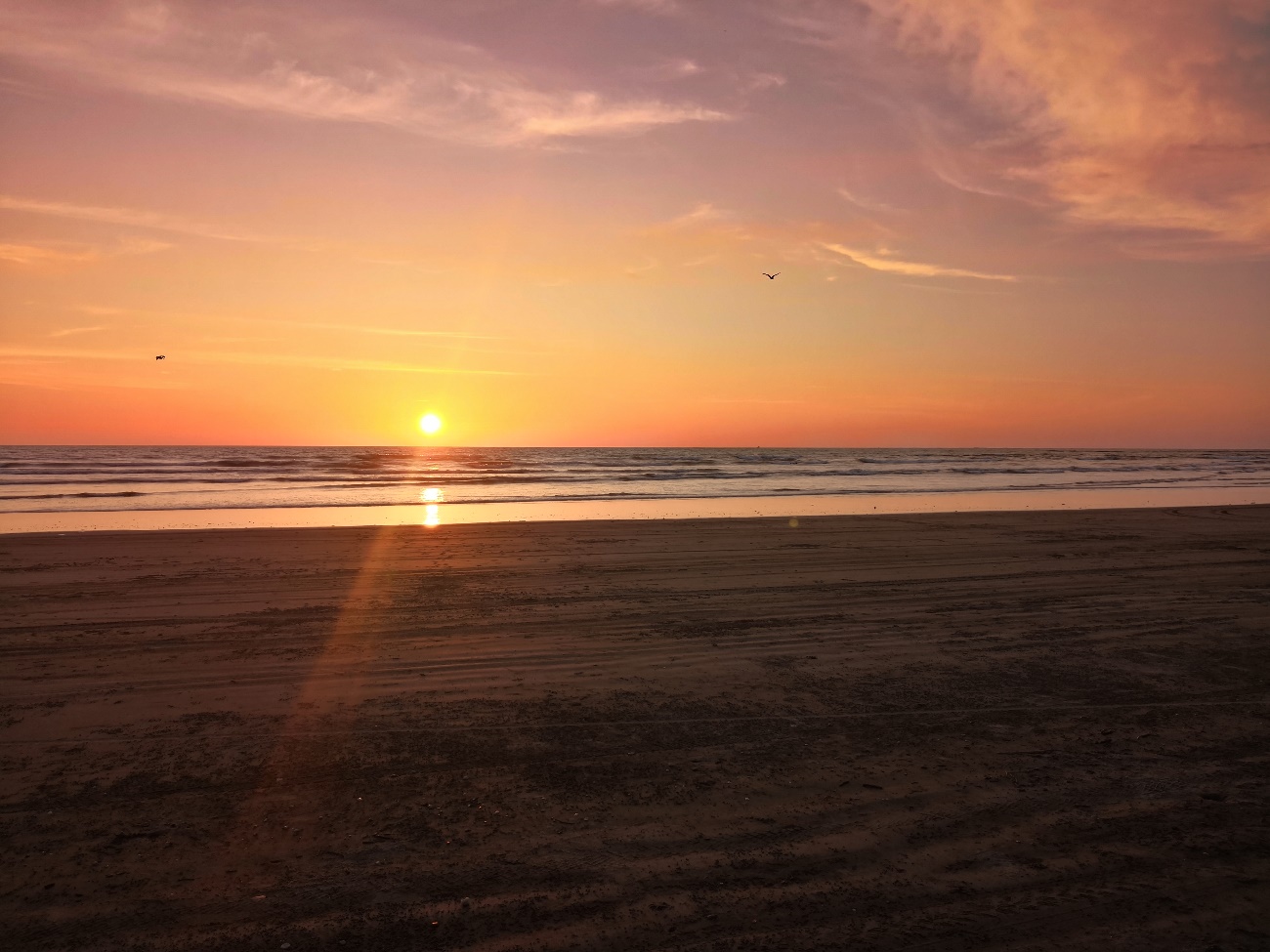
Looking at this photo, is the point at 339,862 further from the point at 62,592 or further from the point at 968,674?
the point at 62,592

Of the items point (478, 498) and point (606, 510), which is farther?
point (478, 498)

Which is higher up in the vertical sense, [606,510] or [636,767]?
[606,510]

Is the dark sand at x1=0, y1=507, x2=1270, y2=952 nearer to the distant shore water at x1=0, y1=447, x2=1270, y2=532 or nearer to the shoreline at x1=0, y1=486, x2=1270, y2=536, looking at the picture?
the shoreline at x1=0, y1=486, x2=1270, y2=536

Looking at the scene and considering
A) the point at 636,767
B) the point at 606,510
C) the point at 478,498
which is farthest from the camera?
the point at 478,498

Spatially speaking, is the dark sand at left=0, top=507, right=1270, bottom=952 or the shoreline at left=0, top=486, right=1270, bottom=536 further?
the shoreline at left=0, top=486, right=1270, bottom=536

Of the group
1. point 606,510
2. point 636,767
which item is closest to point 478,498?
point 606,510

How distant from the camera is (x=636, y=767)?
481 cm

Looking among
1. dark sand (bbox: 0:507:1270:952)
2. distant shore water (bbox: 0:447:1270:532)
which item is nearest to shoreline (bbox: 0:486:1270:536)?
distant shore water (bbox: 0:447:1270:532)

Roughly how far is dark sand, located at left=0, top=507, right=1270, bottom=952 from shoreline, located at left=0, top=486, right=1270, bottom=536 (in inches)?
357

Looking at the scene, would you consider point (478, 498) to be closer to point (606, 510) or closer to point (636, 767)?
point (606, 510)

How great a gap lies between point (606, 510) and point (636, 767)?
18.1 meters

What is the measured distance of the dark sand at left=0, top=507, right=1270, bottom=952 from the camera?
3.36 metres

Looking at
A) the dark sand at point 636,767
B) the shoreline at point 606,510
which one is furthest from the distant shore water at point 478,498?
the dark sand at point 636,767

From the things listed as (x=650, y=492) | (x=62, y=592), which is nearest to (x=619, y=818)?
(x=62, y=592)
